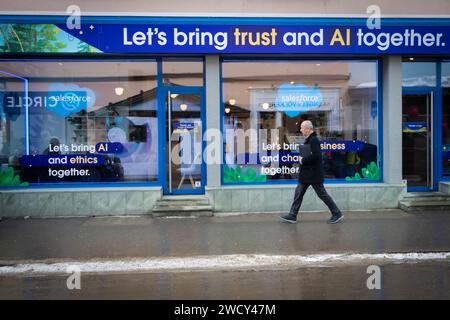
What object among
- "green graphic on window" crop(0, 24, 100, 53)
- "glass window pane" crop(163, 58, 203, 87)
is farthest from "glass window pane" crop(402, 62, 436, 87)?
"green graphic on window" crop(0, 24, 100, 53)

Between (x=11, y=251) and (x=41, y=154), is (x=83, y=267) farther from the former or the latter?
(x=41, y=154)

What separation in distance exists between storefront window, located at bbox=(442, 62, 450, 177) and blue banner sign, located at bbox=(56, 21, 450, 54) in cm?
82

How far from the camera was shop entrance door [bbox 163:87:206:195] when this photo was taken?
32.2 ft

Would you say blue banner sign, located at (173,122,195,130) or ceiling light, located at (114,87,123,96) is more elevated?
ceiling light, located at (114,87,123,96)

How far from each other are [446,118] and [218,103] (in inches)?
213

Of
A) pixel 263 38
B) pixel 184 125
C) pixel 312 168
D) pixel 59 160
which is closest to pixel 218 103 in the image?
pixel 184 125

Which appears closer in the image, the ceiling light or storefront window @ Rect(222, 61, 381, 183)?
the ceiling light

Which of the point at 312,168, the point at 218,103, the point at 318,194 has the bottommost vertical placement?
the point at 318,194

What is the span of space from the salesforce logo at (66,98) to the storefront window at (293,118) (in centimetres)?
317

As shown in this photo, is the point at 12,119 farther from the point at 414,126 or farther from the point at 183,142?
the point at 414,126

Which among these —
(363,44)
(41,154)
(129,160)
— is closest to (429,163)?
(363,44)

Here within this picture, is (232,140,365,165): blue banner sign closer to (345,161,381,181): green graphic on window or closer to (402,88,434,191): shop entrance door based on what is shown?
(345,161,381,181): green graphic on window

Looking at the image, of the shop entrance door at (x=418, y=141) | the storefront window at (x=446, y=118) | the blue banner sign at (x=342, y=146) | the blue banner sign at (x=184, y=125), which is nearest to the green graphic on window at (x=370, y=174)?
the blue banner sign at (x=342, y=146)

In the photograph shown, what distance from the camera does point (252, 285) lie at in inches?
210
